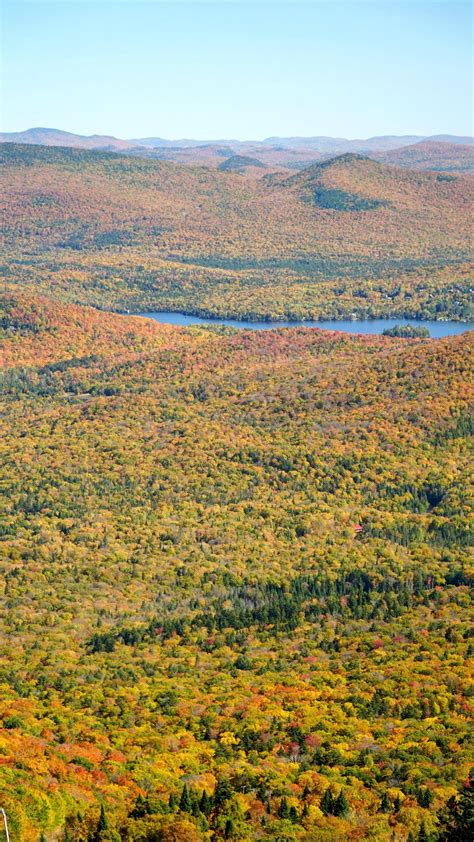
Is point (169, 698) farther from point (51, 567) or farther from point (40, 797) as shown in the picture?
point (51, 567)

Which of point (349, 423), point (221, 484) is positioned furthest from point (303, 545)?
point (349, 423)

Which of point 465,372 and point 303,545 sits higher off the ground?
point 465,372

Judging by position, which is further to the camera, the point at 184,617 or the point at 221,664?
the point at 184,617

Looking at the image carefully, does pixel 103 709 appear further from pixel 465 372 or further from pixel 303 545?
pixel 465 372

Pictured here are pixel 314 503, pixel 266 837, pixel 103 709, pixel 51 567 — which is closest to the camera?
pixel 266 837

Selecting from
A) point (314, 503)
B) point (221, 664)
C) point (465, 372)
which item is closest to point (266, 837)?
point (221, 664)

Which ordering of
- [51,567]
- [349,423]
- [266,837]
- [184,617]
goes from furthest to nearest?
[349,423]
[51,567]
[184,617]
[266,837]
